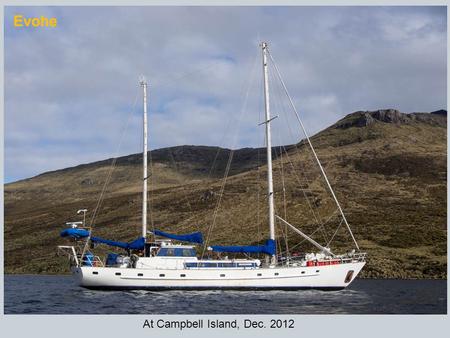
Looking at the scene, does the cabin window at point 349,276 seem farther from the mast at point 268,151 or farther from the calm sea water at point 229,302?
the mast at point 268,151

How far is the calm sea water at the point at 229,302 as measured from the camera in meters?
43.9

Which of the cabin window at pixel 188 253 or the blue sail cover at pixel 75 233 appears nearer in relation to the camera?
the cabin window at pixel 188 253

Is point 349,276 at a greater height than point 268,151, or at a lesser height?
lesser

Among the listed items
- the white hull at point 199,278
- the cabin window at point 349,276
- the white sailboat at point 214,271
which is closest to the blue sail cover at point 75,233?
the white sailboat at point 214,271

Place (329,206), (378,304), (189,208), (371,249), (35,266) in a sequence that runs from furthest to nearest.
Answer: (189,208) < (329,206) < (35,266) < (371,249) < (378,304)

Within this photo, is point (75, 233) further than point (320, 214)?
No

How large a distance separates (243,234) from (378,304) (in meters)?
79.6

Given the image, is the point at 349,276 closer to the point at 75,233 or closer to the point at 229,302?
the point at 229,302

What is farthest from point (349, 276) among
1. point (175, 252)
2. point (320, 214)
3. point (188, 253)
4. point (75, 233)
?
point (320, 214)

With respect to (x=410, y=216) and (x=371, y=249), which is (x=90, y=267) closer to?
(x=371, y=249)

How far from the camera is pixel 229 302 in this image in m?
48.3

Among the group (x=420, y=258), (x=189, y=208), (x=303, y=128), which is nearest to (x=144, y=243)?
(x=303, y=128)

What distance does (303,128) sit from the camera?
197 feet

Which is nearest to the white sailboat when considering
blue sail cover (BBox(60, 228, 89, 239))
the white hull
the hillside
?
the white hull
